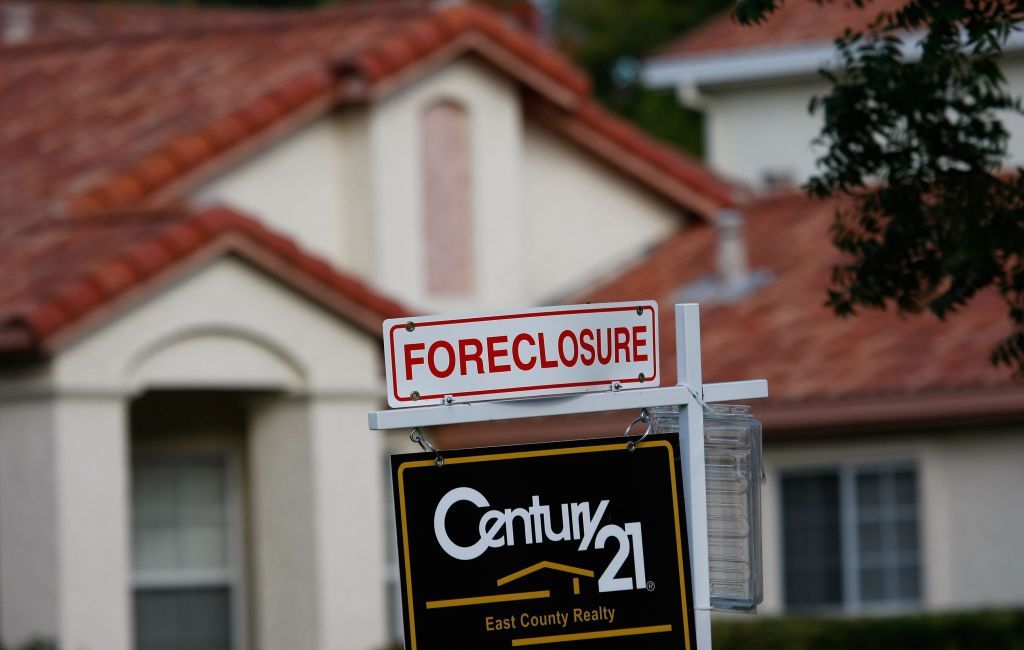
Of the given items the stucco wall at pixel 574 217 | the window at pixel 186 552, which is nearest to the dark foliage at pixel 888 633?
the window at pixel 186 552

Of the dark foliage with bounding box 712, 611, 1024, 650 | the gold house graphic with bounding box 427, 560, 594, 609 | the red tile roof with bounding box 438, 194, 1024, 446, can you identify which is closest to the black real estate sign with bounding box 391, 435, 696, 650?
the gold house graphic with bounding box 427, 560, 594, 609

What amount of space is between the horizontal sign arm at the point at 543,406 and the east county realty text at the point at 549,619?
1.69 ft

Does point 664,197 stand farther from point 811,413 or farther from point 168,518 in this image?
point 168,518

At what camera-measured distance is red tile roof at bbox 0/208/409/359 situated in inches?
484

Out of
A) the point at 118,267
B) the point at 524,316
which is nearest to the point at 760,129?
the point at 118,267

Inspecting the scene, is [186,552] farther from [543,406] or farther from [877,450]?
[543,406]

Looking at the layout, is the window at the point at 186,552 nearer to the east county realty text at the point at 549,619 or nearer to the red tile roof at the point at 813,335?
the red tile roof at the point at 813,335

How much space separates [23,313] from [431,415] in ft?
25.6

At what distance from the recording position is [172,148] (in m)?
15.2

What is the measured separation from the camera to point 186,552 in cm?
1454

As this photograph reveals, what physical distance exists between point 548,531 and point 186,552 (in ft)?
32.6

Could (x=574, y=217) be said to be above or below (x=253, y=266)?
above

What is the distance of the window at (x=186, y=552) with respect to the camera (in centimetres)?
1440

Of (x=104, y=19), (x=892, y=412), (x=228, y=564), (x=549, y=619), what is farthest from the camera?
(x=104, y=19)
